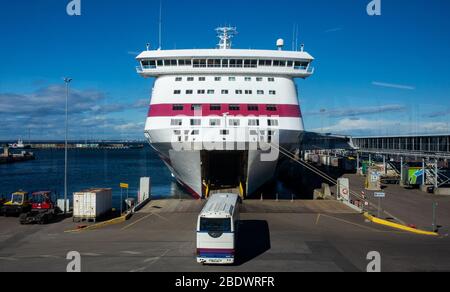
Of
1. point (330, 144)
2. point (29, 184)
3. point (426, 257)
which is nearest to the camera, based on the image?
Result: point (426, 257)

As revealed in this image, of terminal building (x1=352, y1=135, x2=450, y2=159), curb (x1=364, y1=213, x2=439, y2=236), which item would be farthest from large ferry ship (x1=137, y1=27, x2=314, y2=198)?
terminal building (x1=352, y1=135, x2=450, y2=159)

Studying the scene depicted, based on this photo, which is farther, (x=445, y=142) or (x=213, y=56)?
(x=445, y=142)

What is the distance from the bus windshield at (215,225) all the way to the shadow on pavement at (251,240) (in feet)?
4.47

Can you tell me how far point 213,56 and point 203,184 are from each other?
8.72 meters

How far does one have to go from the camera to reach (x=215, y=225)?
12.8 meters

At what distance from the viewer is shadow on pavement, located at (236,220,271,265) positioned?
14.0 meters

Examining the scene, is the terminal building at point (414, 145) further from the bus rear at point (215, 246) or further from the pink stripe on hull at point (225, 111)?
the bus rear at point (215, 246)

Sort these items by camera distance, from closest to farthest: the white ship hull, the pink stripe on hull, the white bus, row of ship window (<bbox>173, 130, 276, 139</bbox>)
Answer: the white bus, row of ship window (<bbox>173, 130, 276, 139</bbox>), the white ship hull, the pink stripe on hull

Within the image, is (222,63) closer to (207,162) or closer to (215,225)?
(207,162)

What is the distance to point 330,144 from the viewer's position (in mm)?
96562

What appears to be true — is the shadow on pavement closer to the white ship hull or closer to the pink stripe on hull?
the white ship hull

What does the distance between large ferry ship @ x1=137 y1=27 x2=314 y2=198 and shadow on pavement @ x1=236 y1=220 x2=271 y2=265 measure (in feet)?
20.6
